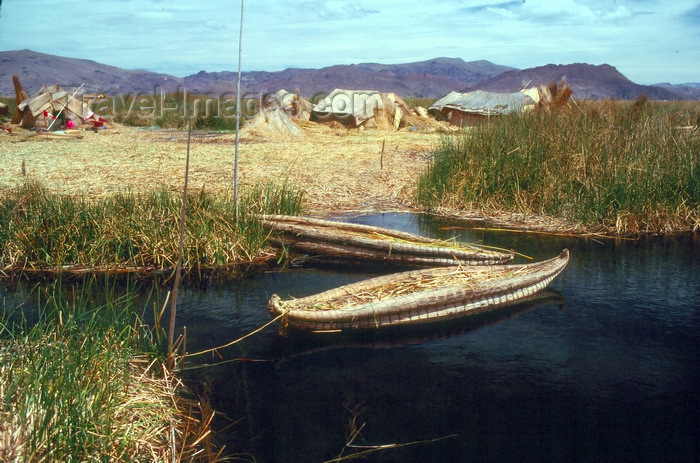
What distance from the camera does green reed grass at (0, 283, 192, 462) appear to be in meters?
2.43

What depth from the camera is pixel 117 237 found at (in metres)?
5.73

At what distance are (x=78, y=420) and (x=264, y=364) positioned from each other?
152cm

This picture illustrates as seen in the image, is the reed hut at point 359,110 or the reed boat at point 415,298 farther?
the reed hut at point 359,110

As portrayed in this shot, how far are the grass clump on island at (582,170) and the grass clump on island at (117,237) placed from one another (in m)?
3.34

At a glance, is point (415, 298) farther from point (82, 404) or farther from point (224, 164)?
point (224, 164)

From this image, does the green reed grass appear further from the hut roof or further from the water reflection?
the hut roof

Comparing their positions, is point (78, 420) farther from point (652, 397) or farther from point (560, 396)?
point (652, 397)

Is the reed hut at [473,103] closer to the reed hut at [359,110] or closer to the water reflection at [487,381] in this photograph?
the reed hut at [359,110]

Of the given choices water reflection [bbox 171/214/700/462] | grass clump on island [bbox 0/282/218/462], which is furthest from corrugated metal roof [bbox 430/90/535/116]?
grass clump on island [bbox 0/282/218/462]

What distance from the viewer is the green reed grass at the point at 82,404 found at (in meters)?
2.43

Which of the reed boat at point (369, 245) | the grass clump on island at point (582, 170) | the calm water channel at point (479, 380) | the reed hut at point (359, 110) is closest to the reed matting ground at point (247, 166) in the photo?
the grass clump on island at point (582, 170)

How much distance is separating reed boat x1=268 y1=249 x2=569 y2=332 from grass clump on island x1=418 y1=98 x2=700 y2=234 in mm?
2487

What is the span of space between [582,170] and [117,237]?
17.8ft

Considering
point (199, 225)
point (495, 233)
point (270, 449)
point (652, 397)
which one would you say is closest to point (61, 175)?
point (199, 225)
